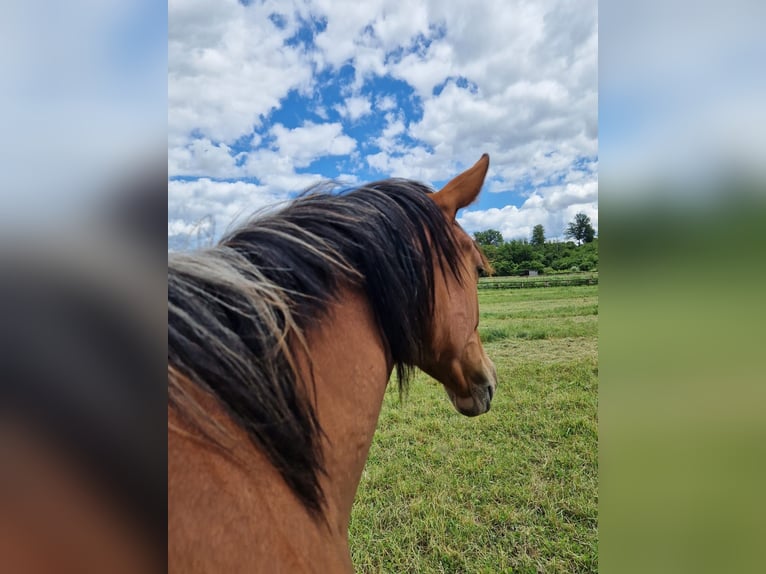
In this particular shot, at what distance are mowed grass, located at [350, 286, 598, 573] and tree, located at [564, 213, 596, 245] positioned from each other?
8.6 inches

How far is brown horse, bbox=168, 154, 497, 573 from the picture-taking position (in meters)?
0.49

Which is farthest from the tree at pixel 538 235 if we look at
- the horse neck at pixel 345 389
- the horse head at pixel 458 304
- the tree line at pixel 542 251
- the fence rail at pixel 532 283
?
the horse neck at pixel 345 389

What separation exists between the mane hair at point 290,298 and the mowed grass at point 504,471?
0.53 meters

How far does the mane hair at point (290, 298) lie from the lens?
528mm

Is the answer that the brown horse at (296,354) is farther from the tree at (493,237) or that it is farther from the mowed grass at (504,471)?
the tree at (493,237)
